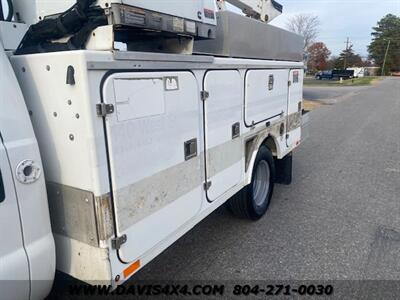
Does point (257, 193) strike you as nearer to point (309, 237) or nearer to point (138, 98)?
point (309, 237)

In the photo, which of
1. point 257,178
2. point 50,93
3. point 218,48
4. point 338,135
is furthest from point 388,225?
point 338,135

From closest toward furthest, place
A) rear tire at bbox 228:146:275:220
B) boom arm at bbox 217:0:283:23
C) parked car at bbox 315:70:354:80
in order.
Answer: rear tire at bbox 228:146:275:220 → boom arm at bbox 217:0:283:23 → parked car at bbox 315:70:354:80

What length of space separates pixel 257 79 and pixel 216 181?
1192 mm

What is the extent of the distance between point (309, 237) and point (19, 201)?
2959mm

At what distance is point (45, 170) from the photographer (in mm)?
1876

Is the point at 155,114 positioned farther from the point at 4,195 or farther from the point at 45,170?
the point at 4,195

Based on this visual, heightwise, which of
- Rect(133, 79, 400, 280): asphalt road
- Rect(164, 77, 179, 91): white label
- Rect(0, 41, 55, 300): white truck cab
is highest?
Rect(164, 77, 179, 91): white label

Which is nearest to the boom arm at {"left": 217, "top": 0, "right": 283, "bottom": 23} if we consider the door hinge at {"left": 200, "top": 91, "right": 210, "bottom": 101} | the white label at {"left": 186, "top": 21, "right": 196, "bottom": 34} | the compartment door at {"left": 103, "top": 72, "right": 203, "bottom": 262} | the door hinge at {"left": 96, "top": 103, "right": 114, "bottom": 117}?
the white label at {"left": 186, "top": 21, "right": 196, "bottom": 34}

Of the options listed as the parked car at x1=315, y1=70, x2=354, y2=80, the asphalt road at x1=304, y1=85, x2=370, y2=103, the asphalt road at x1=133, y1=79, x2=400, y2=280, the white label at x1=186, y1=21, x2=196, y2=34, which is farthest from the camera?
the parked car at x1=315, y1=70, x2=354, y2=80

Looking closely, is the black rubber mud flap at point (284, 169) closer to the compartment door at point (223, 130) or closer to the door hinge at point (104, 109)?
the compartment door at point (223, 130)

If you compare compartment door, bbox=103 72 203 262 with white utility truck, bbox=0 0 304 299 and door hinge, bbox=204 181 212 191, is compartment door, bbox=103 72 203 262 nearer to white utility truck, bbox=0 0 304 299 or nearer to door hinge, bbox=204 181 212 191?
white utility truck, bbox=0 0 304 299

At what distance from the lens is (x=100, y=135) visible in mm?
1703

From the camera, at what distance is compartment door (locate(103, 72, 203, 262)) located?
183cm

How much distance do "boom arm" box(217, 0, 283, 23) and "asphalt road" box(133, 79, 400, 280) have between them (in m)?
2.47
